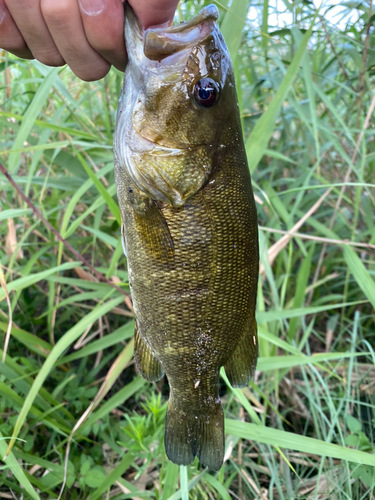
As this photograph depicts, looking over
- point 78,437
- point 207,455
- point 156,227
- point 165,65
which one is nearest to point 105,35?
point 165,65

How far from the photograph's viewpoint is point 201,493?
1257 mm

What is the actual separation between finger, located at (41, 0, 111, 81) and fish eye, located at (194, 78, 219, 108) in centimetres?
31

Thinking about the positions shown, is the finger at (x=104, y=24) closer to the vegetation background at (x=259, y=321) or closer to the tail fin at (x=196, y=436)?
the vegetation background at (x=259, y=321)

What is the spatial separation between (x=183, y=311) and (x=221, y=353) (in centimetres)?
19

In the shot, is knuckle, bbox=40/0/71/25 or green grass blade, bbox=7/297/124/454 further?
green grass blade, bbox=7/297/124/454

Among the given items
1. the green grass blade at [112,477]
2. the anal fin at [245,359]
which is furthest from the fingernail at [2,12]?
the green grass blade at [112,477]

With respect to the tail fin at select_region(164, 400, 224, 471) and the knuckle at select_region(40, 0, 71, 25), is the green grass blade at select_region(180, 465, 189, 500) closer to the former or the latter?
the tail fin at select_region(164, 400, 224, 471)

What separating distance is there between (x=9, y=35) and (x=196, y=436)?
1.29 m

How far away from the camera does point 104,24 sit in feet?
2.66

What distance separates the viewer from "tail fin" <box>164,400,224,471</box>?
41.0 inches

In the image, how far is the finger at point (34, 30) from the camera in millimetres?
833

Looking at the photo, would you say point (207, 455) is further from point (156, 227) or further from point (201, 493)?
point (156, 227)

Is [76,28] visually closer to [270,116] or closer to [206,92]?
[206,92]

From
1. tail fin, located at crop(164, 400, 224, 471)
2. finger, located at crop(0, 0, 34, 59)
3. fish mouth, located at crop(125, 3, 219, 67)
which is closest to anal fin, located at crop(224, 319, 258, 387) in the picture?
tail fin, located at crop(164, 400, 224, 471)
